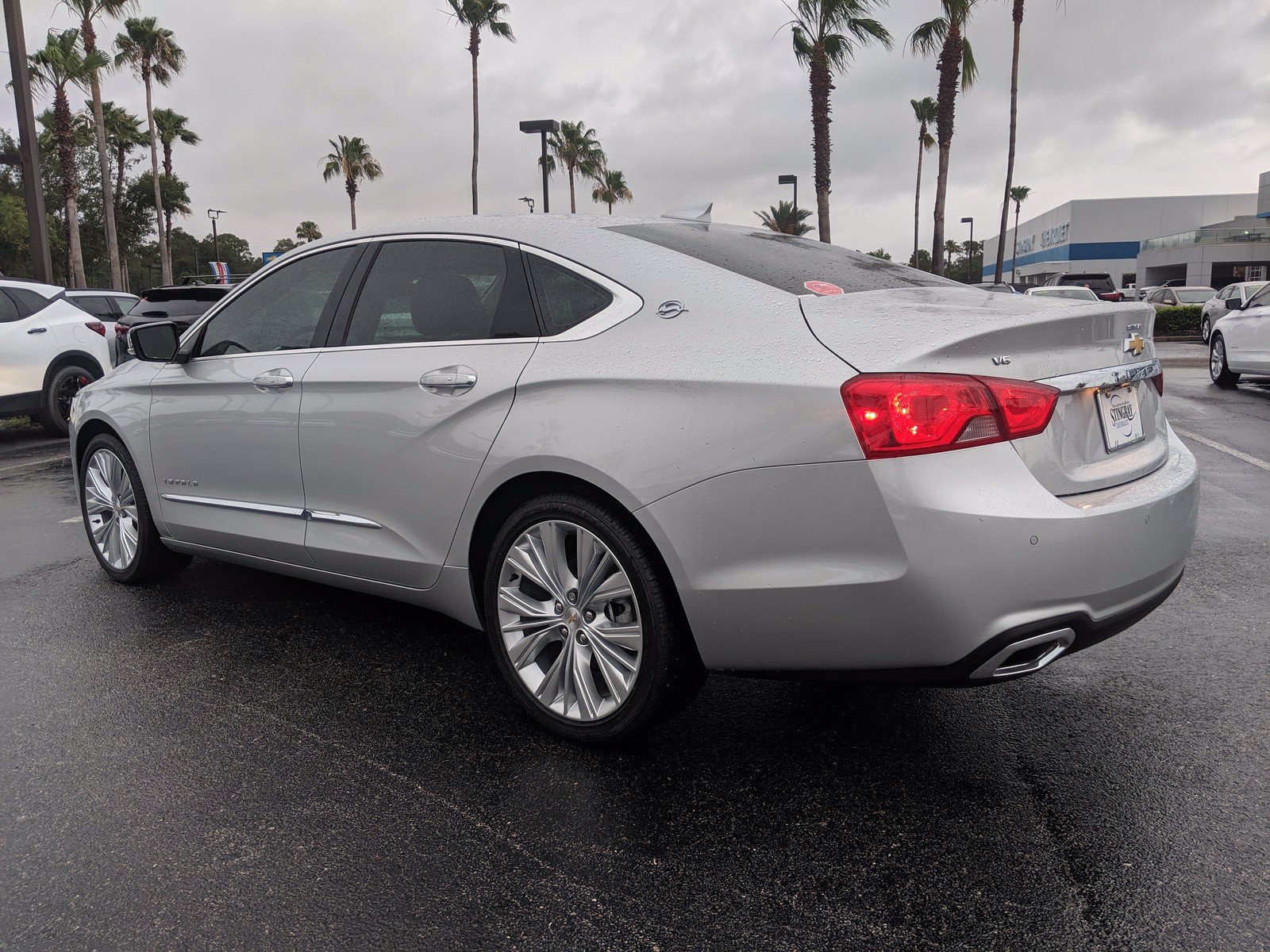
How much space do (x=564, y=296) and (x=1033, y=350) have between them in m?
1.36

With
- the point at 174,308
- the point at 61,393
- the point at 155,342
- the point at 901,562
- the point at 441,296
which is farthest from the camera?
the point at 174,308

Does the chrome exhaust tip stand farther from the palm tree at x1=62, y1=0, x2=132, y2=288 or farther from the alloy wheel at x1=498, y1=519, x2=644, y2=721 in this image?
the palm tree at x1=62, y1=0, x2=132, y2=288

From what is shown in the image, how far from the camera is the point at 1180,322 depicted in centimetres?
3048

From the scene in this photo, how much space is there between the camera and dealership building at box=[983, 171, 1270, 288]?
6266 centimetres

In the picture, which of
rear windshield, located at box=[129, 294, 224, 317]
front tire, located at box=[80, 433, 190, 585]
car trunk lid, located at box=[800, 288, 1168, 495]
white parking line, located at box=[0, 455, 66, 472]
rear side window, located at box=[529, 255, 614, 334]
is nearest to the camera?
car trunk lid, located at box=[800, 288, 1168, 495]

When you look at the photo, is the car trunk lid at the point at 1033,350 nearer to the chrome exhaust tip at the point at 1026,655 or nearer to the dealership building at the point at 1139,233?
the chrome exhaust tip at the point at 1026,655

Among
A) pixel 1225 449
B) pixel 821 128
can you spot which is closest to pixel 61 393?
pixel 1225 449

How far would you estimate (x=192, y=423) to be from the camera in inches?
172

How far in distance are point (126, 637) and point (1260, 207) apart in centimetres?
7485

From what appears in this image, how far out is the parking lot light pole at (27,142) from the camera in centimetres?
1590

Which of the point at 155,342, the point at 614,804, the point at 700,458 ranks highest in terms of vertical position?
the point at 155,342

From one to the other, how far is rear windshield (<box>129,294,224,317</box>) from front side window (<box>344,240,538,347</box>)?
9.41m

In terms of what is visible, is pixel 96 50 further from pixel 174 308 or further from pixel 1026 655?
pixel 1026 655

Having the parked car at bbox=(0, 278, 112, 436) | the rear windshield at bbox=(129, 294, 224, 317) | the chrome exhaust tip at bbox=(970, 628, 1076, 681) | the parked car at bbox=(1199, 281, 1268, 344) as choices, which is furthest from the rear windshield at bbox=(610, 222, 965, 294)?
the parked car at bbox=(1199, 281, 1268, 344)
